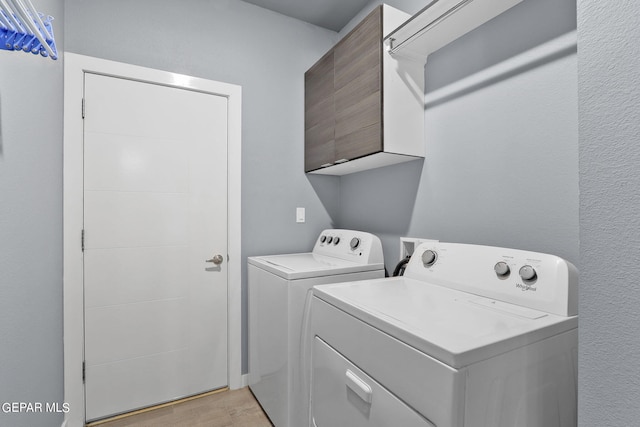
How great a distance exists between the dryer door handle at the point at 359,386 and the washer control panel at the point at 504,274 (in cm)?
56

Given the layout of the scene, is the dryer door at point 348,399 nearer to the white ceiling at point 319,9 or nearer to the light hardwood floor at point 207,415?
the light hardwood floor at point 207,415

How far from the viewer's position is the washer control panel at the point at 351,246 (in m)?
1.77

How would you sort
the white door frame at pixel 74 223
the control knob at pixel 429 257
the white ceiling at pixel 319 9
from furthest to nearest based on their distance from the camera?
the white ceiling at pixel 319 9, the white door frame at pixel 74 223, the control knob at pixel 429 257

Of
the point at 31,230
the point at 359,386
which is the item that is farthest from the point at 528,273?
the point at 31,230

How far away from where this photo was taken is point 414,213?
1745mm

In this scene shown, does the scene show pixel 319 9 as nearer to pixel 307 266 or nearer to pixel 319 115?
pixel 319 115

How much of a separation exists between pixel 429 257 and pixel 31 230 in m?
1.68

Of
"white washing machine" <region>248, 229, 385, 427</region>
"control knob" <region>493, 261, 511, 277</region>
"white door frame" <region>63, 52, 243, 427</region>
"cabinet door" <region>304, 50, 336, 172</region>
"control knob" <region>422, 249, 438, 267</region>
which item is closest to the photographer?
"control knob" <region>493, 261, 511, 277</region>

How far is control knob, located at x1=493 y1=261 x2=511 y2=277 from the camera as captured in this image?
41.0 inches

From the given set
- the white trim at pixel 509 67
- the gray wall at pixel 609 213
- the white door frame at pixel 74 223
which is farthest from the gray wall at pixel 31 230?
the white trim at pixel 509 67

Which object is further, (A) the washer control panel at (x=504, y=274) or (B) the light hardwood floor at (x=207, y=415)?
(B) the light hardwood floor at (x=207, y=415)

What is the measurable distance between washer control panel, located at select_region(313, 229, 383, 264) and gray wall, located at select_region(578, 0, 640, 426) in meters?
1.19

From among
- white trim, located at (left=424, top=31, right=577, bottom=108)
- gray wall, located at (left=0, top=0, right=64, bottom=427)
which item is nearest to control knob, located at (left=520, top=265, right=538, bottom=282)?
white trim, located at (left=424, top=31, right=577, bottom=108)

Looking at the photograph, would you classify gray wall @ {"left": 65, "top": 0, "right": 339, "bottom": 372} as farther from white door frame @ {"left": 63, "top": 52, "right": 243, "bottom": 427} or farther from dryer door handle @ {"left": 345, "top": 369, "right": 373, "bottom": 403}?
dryer door handle @ {"left": 345, "top": 369, "right": 373, "bottom": 403}
